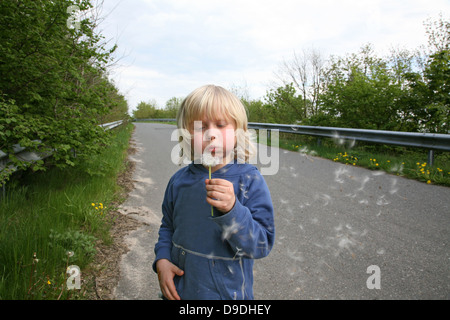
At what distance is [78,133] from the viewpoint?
365 cm

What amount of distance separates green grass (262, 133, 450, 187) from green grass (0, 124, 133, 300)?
5.00 meters

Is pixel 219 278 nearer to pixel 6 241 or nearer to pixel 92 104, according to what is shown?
pixel 6 241

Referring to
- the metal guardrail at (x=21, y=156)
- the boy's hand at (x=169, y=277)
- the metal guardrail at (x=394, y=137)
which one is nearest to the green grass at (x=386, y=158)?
the metal guardrail at (x=394, y=137)

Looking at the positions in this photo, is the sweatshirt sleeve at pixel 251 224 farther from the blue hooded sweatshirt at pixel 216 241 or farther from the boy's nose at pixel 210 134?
the boy's nose at pixel 210 134

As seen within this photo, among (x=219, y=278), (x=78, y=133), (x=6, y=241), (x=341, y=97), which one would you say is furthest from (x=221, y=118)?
(x=341, y=97)

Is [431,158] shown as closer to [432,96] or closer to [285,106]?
[432,96]

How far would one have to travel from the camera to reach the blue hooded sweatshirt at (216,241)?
136 centimetres

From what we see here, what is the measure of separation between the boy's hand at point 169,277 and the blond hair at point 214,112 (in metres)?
0.55

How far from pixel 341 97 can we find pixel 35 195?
8.83 metres

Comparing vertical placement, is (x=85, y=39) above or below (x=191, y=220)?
above

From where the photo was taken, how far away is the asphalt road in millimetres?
2426

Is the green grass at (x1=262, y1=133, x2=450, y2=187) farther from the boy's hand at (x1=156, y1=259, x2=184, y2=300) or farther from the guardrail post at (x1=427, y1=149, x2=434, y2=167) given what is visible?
the boy's hand at (x1=156, y1=259, x2=184, y2=300)

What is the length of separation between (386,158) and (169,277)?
6.53m

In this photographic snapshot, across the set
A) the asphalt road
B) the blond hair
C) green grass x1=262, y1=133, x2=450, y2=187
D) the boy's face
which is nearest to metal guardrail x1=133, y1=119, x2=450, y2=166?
green grass x1=262, y1=133, x2=450, y2=187
